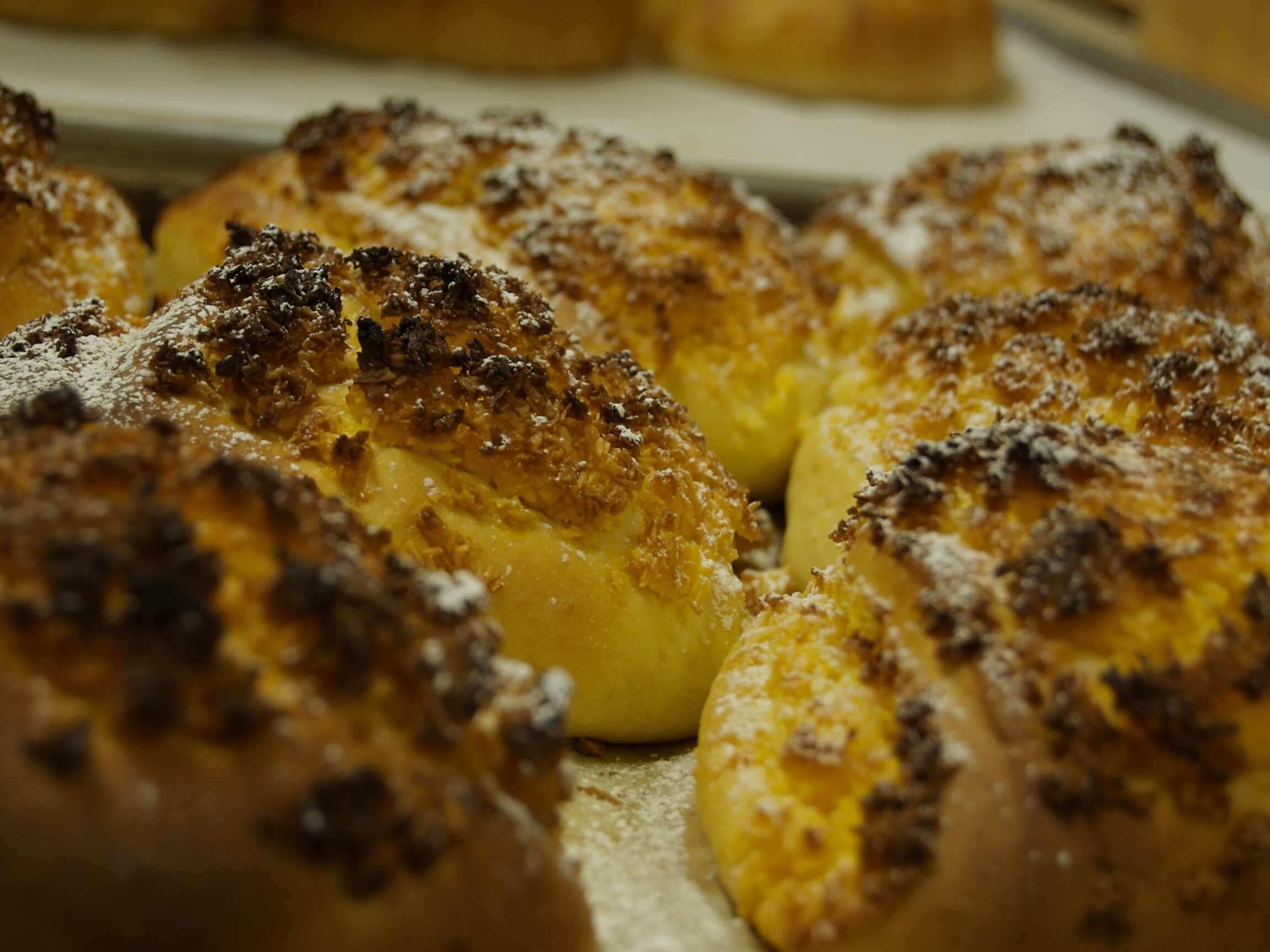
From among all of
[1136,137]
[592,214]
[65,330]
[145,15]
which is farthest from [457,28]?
[65,330]

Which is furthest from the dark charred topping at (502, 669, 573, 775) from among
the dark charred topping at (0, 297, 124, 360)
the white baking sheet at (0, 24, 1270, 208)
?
the white baking sheet at (0, 24, 1270, 208)

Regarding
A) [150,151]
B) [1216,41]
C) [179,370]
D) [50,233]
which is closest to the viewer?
[179,370]

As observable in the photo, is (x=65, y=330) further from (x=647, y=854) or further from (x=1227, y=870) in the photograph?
(x=1227, y=870)

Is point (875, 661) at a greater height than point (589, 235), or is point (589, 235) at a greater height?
point (589, 235)

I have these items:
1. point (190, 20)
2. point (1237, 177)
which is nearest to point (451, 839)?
point (190, 20)

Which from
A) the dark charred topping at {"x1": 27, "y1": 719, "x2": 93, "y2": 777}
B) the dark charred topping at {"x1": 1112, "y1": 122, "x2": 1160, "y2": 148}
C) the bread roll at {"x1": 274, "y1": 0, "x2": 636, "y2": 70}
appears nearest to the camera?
the dark charred topping at {"x1": 27, "y1": 719, "x2": 93, "y2": 777}

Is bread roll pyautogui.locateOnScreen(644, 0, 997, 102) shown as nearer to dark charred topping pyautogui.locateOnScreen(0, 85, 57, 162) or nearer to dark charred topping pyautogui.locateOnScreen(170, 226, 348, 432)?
dark charred topping pyautogui.locateOnScreen(0, 85, 57, 162)
